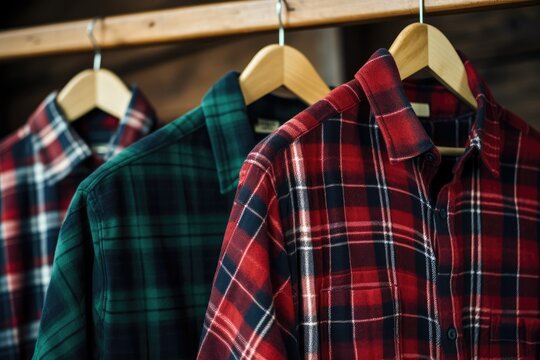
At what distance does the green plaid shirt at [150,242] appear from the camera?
772 millimetres

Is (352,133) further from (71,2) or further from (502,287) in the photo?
(71,2)

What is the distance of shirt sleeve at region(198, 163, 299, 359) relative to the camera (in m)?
0.66

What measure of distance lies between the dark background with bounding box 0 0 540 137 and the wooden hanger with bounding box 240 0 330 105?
18 centimetres

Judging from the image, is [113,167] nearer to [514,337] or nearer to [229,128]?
[229,128]

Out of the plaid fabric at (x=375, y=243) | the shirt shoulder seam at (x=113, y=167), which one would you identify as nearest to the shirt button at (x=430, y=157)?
the plaid fabric at (x=375, y=243)

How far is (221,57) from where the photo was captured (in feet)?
4.58

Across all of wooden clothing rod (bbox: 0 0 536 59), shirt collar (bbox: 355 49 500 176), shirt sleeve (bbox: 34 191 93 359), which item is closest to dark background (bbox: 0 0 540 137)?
wooden clothing rod (bbox: 0 0 536 59)

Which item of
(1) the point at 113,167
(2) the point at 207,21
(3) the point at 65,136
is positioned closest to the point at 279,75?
(2) the point at 207,21

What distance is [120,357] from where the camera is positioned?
0.76m

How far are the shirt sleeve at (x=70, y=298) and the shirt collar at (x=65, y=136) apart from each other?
234 mm

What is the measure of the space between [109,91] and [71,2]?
0.56 m

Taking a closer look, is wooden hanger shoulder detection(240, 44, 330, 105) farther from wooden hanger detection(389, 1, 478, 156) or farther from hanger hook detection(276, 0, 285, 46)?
wooden hanger detection(389, 1, 478, 156)

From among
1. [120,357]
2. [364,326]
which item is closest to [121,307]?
[120,357]

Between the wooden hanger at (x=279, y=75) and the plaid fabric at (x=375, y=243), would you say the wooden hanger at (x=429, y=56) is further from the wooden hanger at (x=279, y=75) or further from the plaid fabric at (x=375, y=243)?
the wooden hanger at (x=279, y=75)
